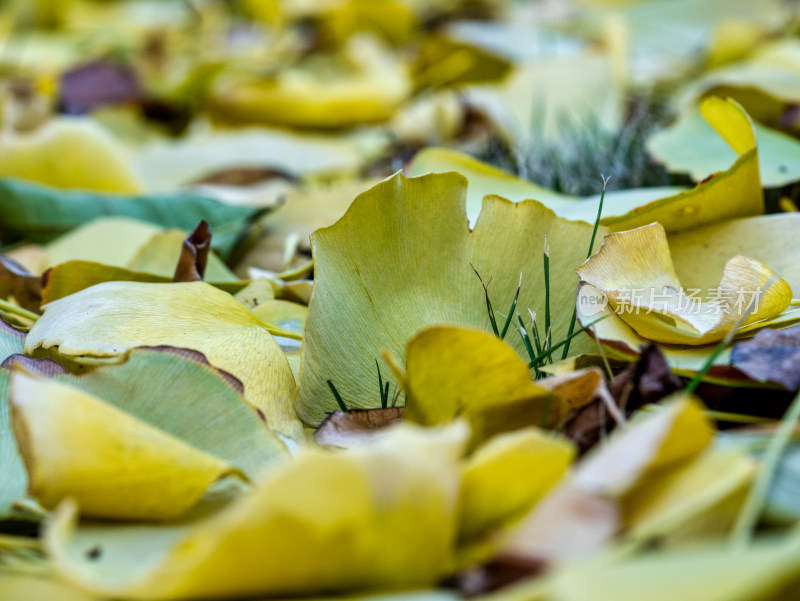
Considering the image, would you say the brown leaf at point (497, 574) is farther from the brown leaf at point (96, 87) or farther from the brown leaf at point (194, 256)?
the brown leaf at point (96, 87)

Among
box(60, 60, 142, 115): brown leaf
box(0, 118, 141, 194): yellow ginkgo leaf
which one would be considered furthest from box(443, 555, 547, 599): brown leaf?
box(60, 60, 142, 115): brown leaf

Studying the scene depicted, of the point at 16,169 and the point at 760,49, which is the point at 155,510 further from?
the point at 760,49

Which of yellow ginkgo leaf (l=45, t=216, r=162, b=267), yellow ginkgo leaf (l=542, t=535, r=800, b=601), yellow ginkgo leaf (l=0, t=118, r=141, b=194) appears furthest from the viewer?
yellow ginkgo leaf (l=0, t=118, r=141, b=194)

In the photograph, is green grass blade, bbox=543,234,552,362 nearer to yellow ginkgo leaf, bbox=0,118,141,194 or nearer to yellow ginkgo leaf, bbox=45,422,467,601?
yellow ginkgo leaf, bbox=45,422,467,601

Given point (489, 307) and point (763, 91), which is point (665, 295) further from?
point (763, 91)

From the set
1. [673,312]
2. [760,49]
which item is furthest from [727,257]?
[760,49]

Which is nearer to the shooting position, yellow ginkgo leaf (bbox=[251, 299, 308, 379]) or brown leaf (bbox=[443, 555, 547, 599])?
brown leaf (bbox=[443, 555, 547, 599])

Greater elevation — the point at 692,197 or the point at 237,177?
the point at 692,197

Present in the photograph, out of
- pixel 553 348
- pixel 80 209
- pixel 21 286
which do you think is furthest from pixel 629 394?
pixel 80 209
